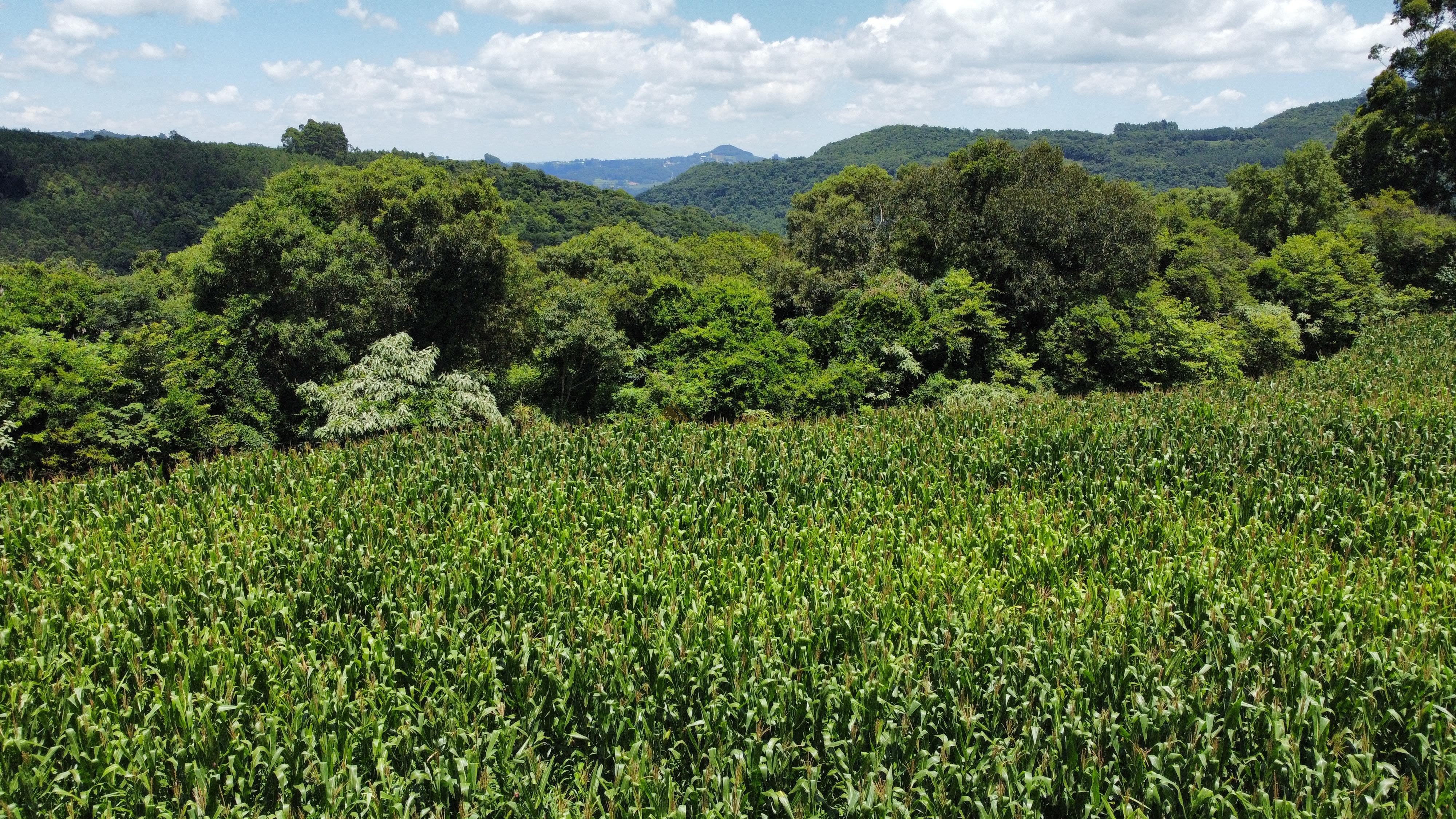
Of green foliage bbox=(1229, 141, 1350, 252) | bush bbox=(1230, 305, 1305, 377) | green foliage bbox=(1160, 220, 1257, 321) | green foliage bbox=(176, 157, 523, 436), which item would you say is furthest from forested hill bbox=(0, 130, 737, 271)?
bush bbox=(1230, 305, 1305, 377)

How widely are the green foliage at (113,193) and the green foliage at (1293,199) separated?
6902 centimetres

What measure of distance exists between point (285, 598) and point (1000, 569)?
745 centimetres

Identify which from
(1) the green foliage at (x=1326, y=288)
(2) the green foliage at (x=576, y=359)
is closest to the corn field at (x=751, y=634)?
(2) the green foliage at (x=576, y=359)

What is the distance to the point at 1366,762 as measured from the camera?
4.78m

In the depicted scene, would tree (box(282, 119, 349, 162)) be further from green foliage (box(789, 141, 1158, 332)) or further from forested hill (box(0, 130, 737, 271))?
green foliage (box(789, 141, 1158, 332))

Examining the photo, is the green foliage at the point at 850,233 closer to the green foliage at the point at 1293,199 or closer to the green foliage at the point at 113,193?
the green foliage at the point at 1293,199

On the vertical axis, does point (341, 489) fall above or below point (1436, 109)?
below

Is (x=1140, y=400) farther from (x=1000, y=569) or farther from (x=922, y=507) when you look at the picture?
(x=1000, y=569)

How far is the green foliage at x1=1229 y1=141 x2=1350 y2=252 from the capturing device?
33.7 meters

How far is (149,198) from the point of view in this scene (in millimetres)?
73875

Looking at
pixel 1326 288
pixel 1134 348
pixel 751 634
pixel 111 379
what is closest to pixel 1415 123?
pixel 1326 288

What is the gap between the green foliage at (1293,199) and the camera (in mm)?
33719

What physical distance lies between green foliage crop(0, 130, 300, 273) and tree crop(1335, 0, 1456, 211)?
7415 cm

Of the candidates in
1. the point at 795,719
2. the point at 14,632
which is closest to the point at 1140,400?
the point at 795,719
